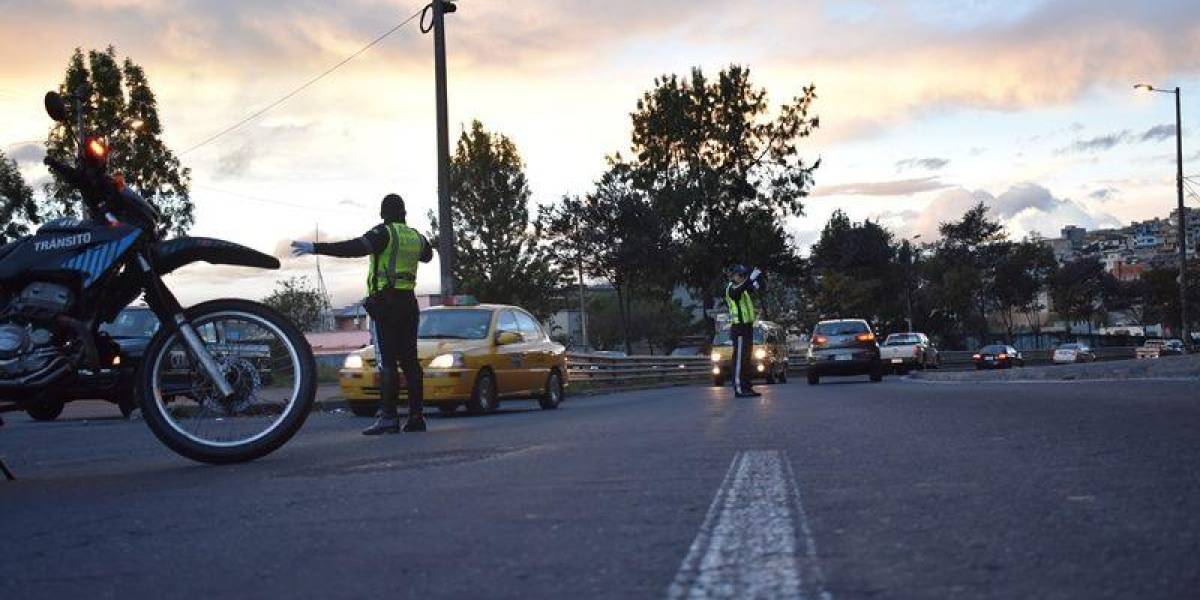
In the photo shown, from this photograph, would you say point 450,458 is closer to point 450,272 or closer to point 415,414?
point 415,414

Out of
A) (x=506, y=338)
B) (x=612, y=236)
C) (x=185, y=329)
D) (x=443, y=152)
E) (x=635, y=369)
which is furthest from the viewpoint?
(x=612, y=236)

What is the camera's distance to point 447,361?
46.7 ft

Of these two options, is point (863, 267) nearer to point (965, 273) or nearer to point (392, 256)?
point (965, 273)

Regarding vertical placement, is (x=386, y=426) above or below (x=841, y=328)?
below

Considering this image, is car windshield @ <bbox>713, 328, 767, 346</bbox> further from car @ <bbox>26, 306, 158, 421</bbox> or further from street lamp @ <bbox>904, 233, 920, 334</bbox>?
street lamp @ <bbox>904, 233, 920, 334</bbox>

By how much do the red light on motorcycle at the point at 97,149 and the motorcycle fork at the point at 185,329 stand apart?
70 cm

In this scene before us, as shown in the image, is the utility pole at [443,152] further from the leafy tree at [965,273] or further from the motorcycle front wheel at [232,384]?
the leafy tree at [965,273]

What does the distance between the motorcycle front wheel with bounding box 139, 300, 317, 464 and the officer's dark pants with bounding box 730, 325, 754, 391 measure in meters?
9.78

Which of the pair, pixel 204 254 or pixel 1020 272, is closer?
pixel 204 254

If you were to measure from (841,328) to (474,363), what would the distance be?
608 inches

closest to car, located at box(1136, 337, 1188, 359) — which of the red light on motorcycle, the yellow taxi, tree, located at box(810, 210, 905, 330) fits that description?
tree, located at box(810, 210, 905, 330)

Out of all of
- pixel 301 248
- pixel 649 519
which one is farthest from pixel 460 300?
pixel 649 519

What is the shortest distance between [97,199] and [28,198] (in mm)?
34567

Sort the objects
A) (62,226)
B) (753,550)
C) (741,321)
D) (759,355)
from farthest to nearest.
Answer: (759,355)
(741,321)
(62,226)
(753,550)
